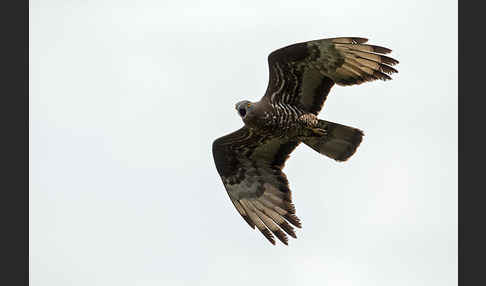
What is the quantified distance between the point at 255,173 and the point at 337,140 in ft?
5.97

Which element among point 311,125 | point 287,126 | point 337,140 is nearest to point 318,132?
point 311,125

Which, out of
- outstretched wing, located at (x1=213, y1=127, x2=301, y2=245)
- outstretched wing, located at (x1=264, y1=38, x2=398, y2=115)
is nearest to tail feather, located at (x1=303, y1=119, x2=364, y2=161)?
outstretched wing, located at (x1=264, y1=38, x2=398, y2=115)

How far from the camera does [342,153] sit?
19.3 m

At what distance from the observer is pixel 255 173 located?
66.3 ft

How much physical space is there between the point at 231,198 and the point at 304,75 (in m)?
2.81

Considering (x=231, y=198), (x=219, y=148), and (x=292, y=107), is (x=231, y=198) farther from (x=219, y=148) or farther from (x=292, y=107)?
(x=292, y=107)

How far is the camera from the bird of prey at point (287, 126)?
61.7 ft

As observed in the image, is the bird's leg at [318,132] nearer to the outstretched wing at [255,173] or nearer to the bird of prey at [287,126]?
the bird of prey at [287,126]

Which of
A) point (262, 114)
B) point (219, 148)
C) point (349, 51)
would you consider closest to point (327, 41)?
point (349, 51)

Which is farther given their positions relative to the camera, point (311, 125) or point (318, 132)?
point (318, 132)

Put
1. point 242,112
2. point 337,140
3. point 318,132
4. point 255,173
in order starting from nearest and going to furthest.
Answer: point 242,112
point 318,132
point 337,140
point 255,173

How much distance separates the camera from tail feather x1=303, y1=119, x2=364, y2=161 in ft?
62.8

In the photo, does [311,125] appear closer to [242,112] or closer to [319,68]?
[319,68]

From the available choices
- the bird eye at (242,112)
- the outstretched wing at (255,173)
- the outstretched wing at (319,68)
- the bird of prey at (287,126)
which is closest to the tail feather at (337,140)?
the bird of prey at (287,126)
